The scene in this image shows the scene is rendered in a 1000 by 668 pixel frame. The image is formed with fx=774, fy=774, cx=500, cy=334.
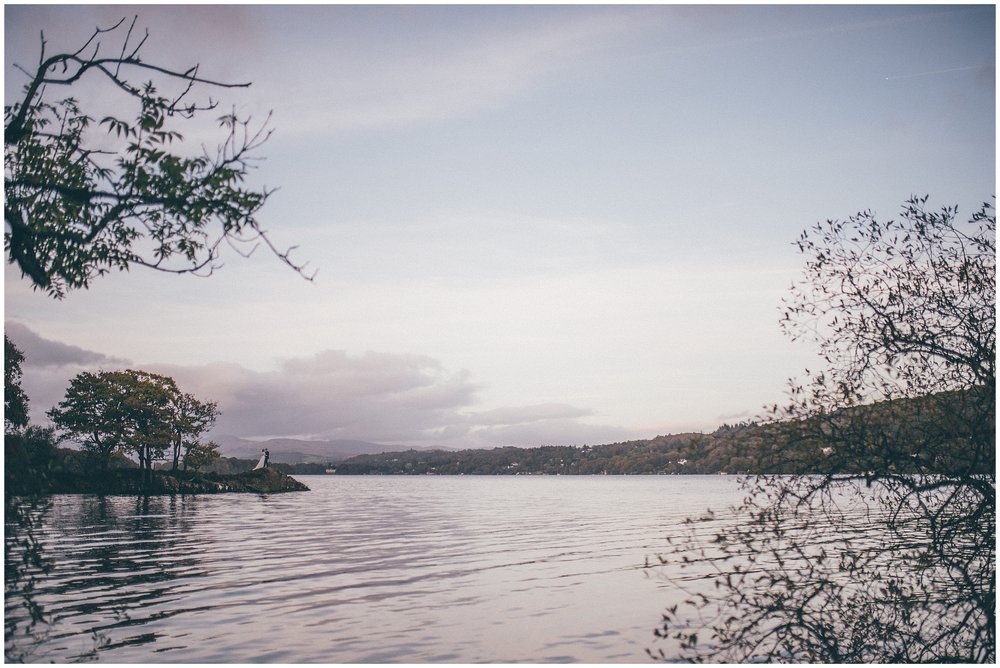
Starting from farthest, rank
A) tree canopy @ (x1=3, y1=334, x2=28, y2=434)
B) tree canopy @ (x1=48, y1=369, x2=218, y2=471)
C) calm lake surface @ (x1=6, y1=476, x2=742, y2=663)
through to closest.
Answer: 1. tree canopy @ (x1=48, y1=369, x2=218, y2=471)
2. tree canopy @ (x1=3, y1=334, x2=28, y2=434)
3. calm lake surface @ (x1=6, y1=476, x2=742, y2=663)

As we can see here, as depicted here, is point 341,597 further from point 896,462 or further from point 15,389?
point 15,389

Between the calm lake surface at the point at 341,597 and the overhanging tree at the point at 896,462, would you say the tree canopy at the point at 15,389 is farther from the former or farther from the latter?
the overhanging tree at the point at 896,462

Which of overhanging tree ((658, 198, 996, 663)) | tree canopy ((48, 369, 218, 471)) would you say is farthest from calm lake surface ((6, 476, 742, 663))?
tree canopy ((48, 369, 218, 471))

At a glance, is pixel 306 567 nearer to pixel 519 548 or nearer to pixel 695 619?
pixel 519 548

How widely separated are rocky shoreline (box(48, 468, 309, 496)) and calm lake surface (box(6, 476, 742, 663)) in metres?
43.8

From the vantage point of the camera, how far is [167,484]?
3231 inches

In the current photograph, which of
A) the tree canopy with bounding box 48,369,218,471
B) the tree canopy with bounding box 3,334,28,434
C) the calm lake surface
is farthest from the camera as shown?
the tree canopy with bounding box 48,369,218,471

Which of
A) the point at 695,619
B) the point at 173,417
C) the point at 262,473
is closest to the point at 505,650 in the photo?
the point at 695,619

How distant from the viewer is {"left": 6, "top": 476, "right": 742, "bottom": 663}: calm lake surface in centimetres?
1517

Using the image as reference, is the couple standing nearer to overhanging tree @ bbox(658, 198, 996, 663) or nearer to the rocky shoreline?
the rocky shoreline

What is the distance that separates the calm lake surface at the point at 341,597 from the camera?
49.8 feet

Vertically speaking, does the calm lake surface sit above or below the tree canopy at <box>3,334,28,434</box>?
below

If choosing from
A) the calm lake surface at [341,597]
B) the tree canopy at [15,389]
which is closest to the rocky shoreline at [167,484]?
the tree canopy at [15,389]

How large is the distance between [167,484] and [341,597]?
69472 millimetres
